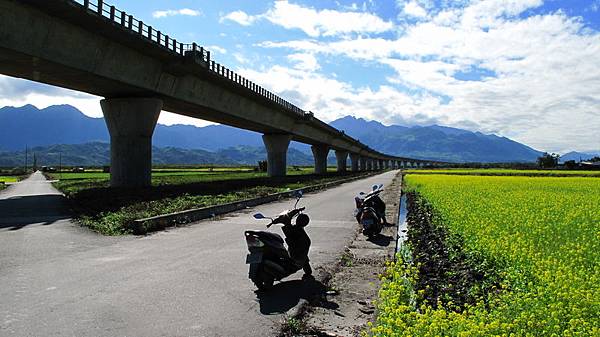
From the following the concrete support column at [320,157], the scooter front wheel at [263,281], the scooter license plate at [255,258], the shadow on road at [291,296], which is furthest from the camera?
the concrete support column at [320,157]

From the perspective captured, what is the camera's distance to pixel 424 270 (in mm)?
8445

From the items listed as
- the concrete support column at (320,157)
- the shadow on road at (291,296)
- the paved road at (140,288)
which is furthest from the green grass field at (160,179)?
the shadow on road at (291,296)

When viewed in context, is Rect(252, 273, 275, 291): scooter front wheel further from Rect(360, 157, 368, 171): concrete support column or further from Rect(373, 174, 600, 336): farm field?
Rect(360, 157, 368, 171): concrete support column

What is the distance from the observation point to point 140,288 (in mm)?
6797

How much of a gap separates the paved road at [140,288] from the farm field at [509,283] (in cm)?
156

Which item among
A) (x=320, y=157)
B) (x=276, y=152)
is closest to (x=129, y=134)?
(x=276, y=152)

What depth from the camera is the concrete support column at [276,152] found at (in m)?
52.5

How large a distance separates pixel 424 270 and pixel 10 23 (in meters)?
16.0

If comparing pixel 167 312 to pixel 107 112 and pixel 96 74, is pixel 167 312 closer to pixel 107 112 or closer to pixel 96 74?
pixel 96 74

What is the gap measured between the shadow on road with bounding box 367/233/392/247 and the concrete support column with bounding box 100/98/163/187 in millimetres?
18772

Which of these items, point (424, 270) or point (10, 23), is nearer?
point (424, 270)

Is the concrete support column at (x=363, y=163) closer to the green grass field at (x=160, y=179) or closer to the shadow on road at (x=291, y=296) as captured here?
the green grass field at (x=160, y=179)

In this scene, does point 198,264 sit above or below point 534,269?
below

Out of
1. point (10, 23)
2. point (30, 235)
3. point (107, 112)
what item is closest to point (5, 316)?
point (30, 235)
